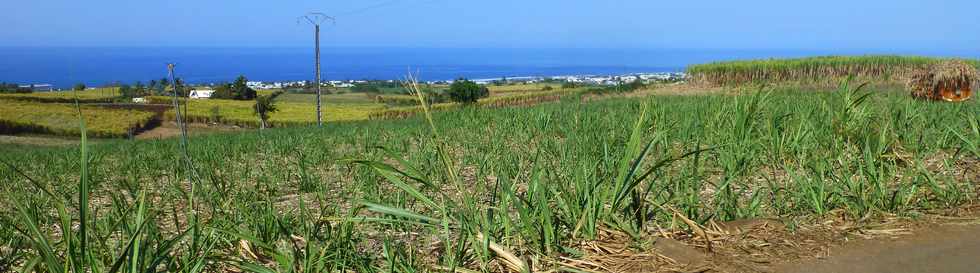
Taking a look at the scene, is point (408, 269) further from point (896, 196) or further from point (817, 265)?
point (896, 196)

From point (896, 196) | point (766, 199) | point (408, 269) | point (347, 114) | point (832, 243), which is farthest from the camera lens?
point (347, 114)

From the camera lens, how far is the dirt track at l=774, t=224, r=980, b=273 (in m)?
2.57

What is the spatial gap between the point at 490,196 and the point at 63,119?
50264mm

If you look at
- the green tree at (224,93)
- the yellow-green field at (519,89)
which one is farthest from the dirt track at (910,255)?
the green tree at (224,93)

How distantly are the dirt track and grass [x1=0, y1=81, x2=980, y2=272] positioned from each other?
0.89 ft

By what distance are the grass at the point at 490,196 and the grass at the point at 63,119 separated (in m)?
40.4

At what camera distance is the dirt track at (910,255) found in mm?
2572

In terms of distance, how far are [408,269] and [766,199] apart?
2064 millimetres

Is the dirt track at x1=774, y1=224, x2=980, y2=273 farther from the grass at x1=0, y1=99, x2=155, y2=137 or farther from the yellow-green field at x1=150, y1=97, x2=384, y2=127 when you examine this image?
the grass at x1=0, y1=99, x2=155, y2=137

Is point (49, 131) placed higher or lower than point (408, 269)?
lower

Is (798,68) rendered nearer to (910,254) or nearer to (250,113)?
(910,254)

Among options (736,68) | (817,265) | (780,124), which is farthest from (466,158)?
(736,68)

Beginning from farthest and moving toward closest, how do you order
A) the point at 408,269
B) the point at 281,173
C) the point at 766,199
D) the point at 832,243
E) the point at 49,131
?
the point at 49,131
the point at 281,173
the point at 766,199
the point at 832,243
the point at 408,269

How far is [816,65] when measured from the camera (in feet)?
102
